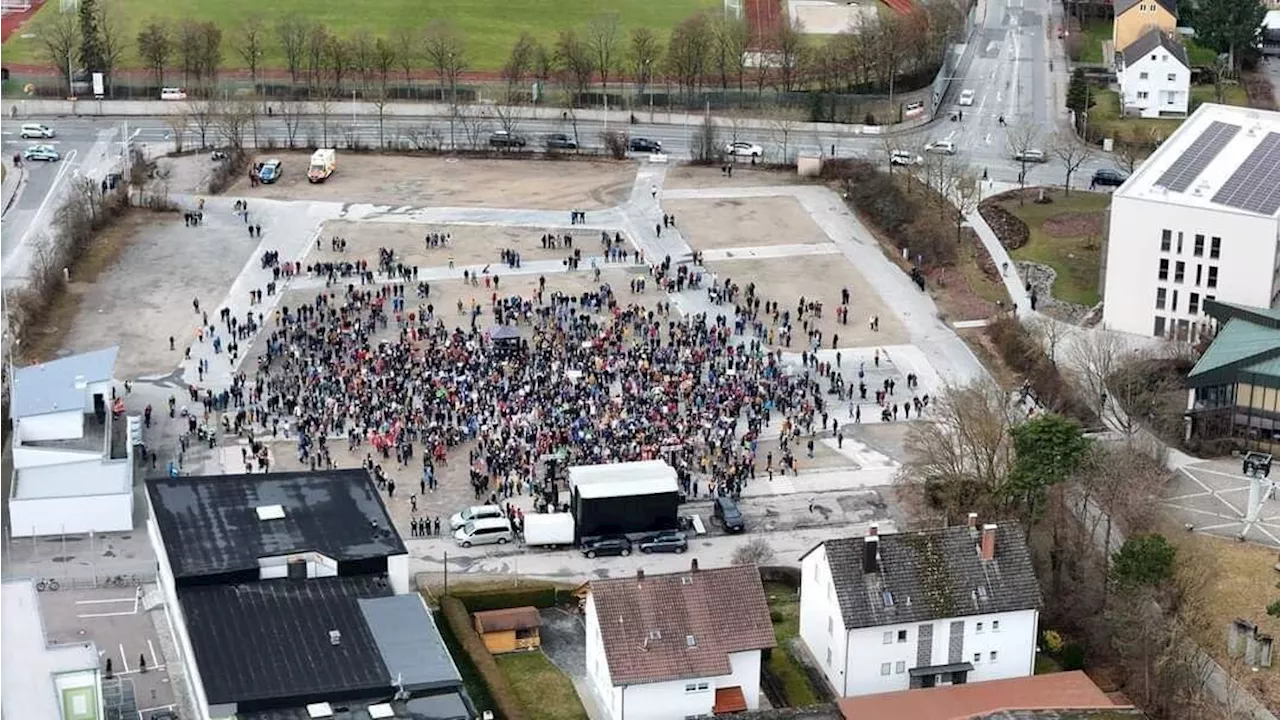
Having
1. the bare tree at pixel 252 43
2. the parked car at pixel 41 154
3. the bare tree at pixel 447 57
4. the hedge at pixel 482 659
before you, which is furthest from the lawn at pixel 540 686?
the bare tree at pixel 252 43

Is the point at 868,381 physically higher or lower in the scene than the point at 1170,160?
lower

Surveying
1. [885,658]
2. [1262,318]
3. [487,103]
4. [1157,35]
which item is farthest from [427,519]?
[1157,35]

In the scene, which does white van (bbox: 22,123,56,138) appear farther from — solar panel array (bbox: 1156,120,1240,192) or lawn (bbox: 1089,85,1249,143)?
solar panel array (bbox: 1156,120,1240,192)

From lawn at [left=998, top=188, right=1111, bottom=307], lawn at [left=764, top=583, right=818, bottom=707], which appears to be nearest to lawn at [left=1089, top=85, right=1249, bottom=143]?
lawn at [left=998, top=188, right=1111, bottom=307]

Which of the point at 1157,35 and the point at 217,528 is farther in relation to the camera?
the point at 1157,35

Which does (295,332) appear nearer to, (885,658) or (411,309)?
(411,309)

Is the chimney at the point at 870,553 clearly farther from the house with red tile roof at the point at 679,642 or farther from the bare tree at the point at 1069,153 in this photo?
the bare tree at the point at 1069,153
